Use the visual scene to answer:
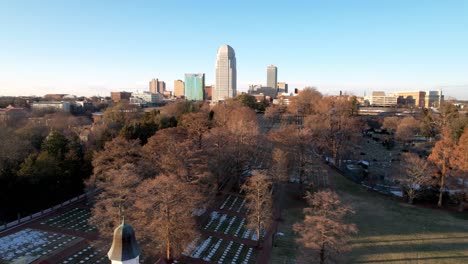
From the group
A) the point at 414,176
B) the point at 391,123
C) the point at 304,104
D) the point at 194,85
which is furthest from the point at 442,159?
the point at 194,85

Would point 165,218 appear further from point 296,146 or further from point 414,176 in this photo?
point 414,176

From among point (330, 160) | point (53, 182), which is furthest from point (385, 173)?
point (53, 182)

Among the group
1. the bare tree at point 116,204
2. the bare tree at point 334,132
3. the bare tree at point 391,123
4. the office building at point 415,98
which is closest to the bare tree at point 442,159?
the bare tree at point 334,132

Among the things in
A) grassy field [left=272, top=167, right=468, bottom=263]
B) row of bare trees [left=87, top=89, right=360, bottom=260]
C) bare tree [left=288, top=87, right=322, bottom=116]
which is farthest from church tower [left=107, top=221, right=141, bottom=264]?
bare tree [left=288, top=87, right=322, bottom=116]

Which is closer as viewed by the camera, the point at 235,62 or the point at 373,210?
the point at 373,210

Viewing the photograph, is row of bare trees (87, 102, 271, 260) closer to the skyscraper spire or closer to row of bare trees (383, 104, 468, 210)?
row of bare trees (383, 104, 468, 210)

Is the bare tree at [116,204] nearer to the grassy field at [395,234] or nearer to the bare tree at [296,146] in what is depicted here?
the grassy field at [395,234]

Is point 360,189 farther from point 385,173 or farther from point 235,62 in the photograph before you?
point 235,62
